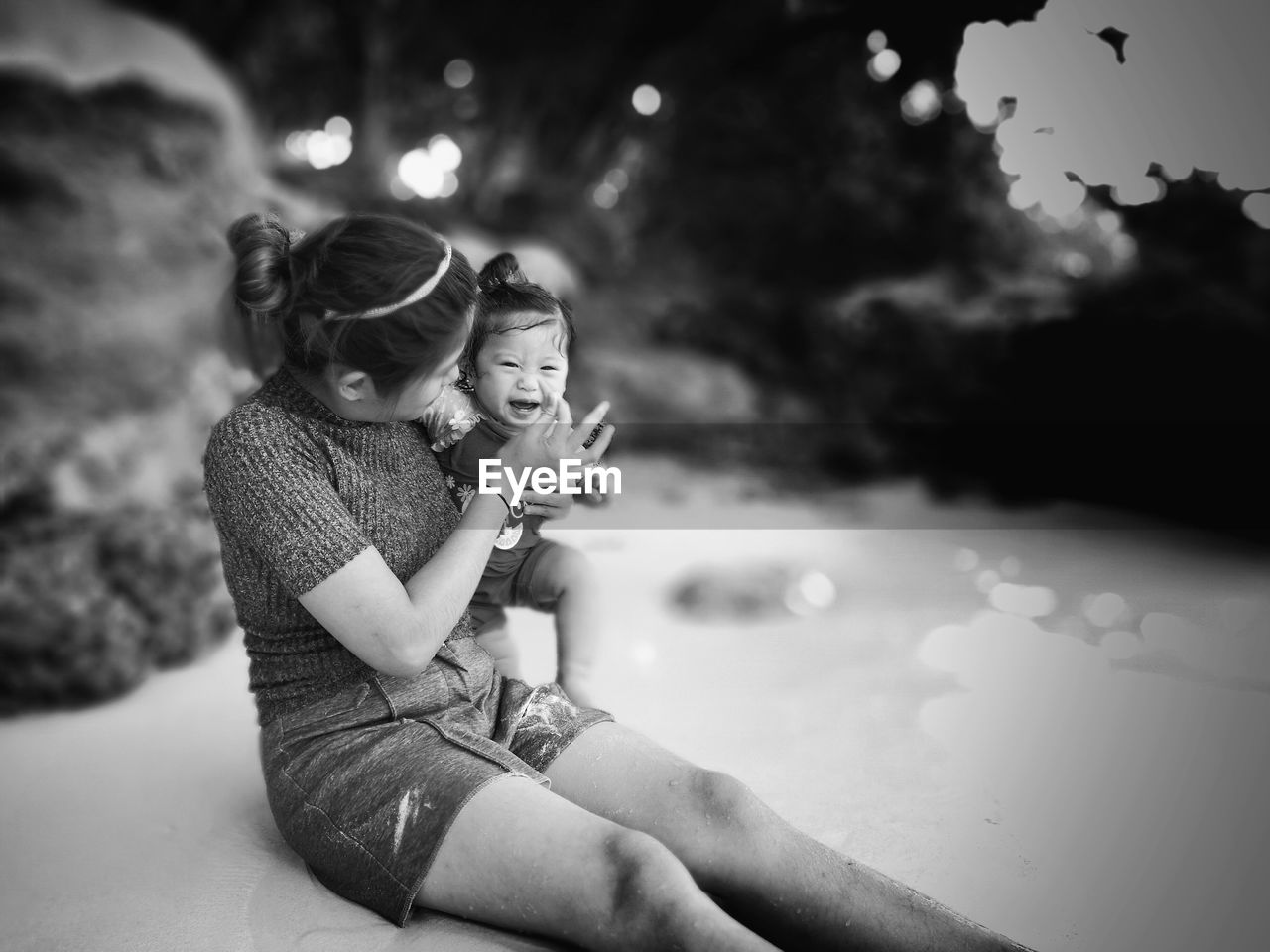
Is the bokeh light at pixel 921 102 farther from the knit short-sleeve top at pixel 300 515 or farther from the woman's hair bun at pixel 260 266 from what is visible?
the woman's hair bun at pixel 260 266

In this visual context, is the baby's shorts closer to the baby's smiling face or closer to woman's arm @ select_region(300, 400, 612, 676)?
the baby's smiling face

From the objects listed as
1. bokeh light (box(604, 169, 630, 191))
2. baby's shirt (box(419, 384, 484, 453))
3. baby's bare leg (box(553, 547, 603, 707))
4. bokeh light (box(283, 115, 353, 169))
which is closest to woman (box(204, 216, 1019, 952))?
baby's shirt (box(419, 384, 484, 453))

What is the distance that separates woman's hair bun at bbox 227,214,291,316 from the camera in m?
1.52

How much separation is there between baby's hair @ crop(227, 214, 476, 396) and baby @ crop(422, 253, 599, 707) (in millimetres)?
371

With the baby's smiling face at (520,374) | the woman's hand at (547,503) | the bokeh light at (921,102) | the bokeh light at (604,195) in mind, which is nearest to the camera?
the woman's hand at (547,503)

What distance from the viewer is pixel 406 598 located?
58.4 inches

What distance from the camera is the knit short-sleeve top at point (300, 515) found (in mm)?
1470

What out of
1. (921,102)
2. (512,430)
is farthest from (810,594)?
(921,102)

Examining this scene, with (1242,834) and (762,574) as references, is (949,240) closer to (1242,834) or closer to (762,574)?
(762,574)

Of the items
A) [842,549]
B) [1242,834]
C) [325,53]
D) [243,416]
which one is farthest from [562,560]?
[325,53]

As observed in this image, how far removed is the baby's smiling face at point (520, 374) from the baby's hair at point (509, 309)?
1 cm

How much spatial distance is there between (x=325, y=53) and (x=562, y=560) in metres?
4.51

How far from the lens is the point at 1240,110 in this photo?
2979 millimetres

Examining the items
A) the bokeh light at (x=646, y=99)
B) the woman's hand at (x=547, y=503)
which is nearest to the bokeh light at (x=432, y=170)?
the bokeh light at (x=646, y=99)
